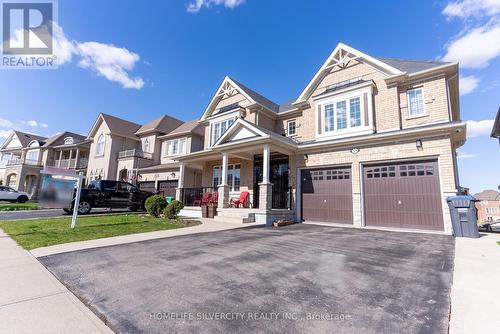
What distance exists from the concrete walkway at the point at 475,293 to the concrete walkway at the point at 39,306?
3730mm

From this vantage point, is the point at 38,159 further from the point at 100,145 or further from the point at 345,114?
the point at 345,114

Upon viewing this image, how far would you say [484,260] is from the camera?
5.01 m

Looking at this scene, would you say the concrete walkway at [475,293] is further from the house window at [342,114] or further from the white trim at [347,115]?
the house window at [342,114]

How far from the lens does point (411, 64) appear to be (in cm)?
1214

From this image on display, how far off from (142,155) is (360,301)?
25222 mm

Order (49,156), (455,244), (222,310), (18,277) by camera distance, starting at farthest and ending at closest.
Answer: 1. (49,156)
2. (455,244)
3. (18,277)
4. (222,310)

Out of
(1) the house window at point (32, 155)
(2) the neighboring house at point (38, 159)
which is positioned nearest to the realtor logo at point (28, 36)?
(2) the neighboring house at point (38, 159)

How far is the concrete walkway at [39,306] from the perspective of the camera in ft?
7.70

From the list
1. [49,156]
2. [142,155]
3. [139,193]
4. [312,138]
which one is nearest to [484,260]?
[312,138]

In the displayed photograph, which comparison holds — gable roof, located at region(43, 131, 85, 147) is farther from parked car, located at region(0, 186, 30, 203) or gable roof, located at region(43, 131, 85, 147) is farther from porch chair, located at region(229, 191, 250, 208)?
porch chair, located at region(229, 191, 250, 208)

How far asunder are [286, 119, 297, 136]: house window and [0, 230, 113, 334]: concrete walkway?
13.7 m

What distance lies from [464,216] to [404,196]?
6.65 ft

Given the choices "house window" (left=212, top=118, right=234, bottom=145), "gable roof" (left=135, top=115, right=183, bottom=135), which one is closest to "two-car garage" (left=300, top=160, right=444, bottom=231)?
"house window" (left=212, top=118, right=234, bottom=145)

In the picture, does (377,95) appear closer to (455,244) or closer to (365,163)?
(365,163)
